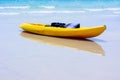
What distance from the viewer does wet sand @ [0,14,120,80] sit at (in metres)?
5.40

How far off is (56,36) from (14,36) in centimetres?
106

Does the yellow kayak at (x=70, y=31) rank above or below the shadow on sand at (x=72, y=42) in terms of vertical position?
above

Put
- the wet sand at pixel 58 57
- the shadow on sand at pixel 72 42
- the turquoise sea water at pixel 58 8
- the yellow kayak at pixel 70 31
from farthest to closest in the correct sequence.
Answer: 1. the turquoise sea water at pixel 58 8
2. the yellow kayak at pixel 70 31
3. the shadow on sand at pixel 72 42
4. the wet sand at pixel 58 57

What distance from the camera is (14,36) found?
8688mm

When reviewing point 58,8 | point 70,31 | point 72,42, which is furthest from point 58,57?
point 58,8

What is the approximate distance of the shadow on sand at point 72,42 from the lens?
24.1ft

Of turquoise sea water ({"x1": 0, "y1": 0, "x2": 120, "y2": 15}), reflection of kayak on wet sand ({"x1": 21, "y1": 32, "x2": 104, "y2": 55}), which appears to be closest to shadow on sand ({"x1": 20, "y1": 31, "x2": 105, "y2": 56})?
reflection of kayak on wet sand ({"x1": 21, "y1": 32, "x2": 104, "y2": 55})

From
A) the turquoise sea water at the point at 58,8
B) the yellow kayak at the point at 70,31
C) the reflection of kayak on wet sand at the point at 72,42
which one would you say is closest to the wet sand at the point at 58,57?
the reflection of kayak on wet sand at the point at 72,42

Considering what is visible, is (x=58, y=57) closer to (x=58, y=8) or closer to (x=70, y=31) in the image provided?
(x=70, y=31)

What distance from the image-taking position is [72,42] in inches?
317

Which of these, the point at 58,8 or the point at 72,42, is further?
the point at 58,8

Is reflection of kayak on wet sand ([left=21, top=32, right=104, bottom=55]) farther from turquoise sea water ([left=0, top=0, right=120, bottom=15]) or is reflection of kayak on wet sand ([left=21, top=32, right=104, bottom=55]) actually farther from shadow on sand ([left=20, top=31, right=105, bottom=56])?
turquoise sea water ([left=0, top=0, right=120, bottom=15])

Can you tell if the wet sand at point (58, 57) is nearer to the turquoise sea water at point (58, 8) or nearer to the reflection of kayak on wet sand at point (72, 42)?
the reflection of kayak on wet sand at point (72, 42)

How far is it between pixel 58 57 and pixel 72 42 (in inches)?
62.0
